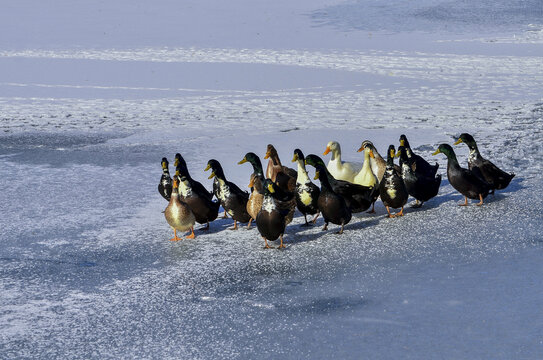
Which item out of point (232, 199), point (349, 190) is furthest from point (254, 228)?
point (349, 190)

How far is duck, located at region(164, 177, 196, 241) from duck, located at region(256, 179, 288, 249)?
765mm

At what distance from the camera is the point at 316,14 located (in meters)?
27.0

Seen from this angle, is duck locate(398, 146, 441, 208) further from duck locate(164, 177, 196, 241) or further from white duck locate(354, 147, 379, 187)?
duck locate(164, 177, 196, 241)

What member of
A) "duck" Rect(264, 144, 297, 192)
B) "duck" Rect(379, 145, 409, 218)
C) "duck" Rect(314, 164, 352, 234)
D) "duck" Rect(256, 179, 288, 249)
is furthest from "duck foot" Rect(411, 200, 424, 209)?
A: "duck" Rect(256, 179, 288, 249)

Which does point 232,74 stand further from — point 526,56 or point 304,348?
point 304,348

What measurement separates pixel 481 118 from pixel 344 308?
26.9 ft

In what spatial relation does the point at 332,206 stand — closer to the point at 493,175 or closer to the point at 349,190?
the point at 349,190

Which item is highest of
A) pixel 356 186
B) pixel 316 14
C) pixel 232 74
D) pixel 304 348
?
pixel 316 14

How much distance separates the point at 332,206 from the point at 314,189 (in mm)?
383

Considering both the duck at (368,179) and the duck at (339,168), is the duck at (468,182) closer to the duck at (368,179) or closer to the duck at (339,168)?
the duck at (368,179)

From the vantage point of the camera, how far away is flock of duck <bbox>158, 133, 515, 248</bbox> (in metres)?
7.65

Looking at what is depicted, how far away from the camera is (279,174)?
346 inches

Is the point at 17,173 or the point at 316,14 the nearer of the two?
the point at 17,173

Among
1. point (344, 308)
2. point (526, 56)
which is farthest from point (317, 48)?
point (344, 308)
